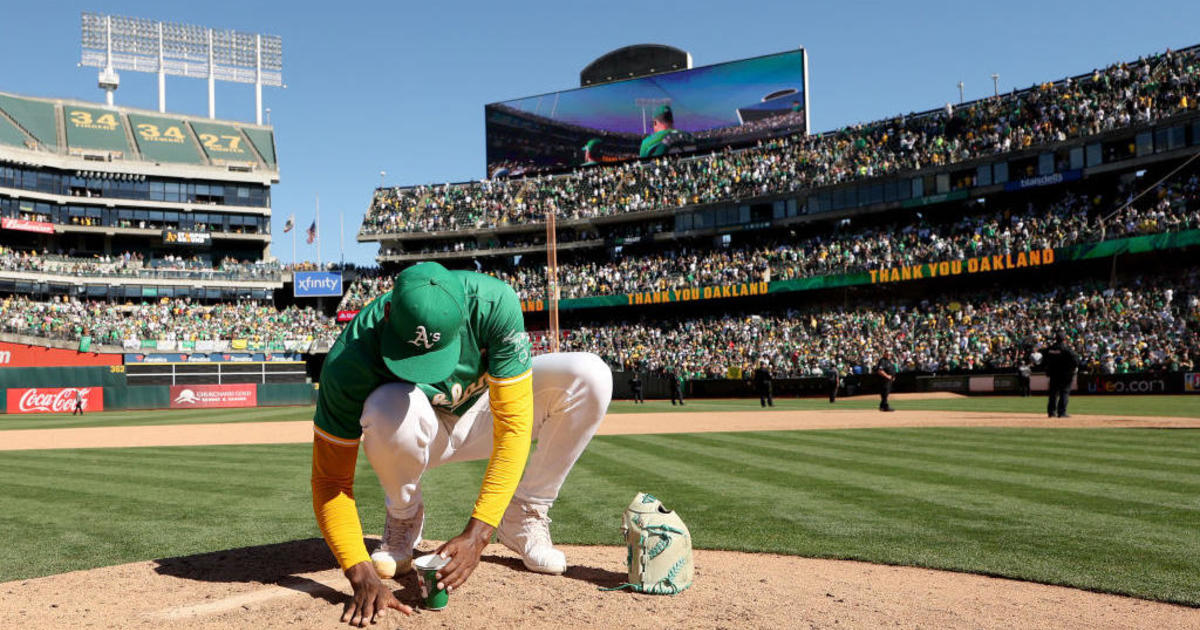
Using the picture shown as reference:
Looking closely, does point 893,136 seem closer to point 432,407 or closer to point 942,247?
point 942,247

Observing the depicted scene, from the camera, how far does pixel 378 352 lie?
3.84 metres

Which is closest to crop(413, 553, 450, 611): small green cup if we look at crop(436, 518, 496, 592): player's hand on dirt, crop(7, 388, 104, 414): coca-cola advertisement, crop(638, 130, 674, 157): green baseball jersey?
crop(436, 518, 496, 592): player's hand on dirt

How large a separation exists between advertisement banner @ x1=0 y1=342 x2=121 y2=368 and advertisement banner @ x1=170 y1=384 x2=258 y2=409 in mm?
6748

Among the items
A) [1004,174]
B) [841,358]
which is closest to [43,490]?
[841,358]

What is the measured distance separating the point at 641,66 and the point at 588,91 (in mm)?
3834

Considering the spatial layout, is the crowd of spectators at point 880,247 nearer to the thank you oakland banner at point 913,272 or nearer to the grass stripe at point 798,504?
the thank you oakland banner at point 913,272

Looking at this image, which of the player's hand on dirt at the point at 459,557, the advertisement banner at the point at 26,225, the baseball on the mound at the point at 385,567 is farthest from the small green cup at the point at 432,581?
the advertisement banner at the point at 26,225

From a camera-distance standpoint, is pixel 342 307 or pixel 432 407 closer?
pixel 432 407

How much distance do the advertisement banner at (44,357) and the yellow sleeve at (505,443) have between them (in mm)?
43885

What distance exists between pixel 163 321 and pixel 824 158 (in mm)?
37260

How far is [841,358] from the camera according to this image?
33438 mm

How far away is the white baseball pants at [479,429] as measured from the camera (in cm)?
385

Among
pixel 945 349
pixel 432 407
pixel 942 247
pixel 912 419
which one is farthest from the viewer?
pixel 942 247

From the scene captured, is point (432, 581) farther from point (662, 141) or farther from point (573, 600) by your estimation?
point (662, 141)
